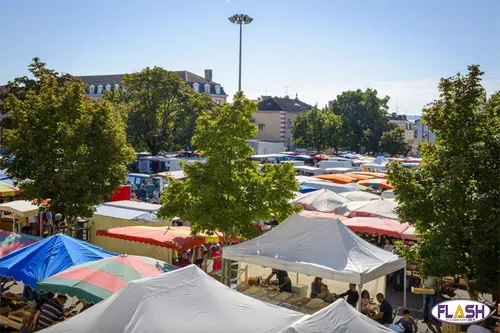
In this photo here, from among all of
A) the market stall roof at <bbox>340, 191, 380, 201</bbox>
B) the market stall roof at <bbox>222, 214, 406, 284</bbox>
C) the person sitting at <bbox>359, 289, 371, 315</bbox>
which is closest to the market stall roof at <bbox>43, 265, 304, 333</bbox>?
the market stall roof at <bbox>222, 214, 406, 284</bbox>

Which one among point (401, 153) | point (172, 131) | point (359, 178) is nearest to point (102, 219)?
point (359, 178)

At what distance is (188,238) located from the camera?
1298 cm

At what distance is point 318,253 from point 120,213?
27.6ft

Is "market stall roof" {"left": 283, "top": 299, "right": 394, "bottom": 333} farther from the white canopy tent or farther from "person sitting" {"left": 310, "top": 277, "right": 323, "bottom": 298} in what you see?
"person sitting" {"left": 310, "top": 277, "right": 323, "bottom": 298}

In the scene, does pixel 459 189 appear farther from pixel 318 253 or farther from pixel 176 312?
pixel 176 312

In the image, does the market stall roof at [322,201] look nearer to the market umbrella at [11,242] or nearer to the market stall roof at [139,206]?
the market stall roof at [139,206]

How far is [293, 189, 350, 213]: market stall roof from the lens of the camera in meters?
19.1

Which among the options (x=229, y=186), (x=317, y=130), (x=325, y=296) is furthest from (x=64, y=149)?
(x=317, y=130)

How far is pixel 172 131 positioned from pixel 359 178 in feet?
85.3

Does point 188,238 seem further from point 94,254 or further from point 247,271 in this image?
point 94,254

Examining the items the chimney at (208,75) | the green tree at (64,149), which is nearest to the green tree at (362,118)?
the chimney at (208,75)

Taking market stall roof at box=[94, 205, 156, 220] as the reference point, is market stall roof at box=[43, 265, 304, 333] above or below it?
above

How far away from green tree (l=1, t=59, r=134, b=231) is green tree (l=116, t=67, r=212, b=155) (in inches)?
1312

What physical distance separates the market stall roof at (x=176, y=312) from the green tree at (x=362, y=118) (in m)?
70.0
